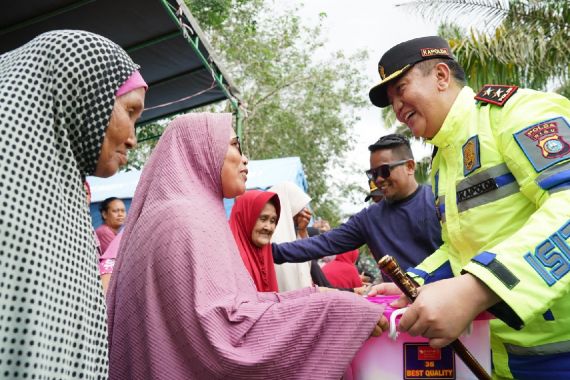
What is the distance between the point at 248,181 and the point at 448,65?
19.9 feet

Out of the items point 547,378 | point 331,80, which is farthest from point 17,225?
point 331,80

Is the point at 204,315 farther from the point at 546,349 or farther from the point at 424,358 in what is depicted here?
the point at 546,349

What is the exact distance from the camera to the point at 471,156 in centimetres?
171

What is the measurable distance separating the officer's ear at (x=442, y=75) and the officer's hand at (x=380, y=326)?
959 mm

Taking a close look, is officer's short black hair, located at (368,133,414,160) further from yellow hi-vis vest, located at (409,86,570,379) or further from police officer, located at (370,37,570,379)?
yellow hi-vis vest, located at (409,86,570,379)

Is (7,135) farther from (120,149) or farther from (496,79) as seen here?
(496,79)

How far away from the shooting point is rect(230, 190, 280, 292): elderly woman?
12.4ft

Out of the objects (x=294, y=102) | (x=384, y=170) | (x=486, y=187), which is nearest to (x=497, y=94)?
(x=486, y=187)

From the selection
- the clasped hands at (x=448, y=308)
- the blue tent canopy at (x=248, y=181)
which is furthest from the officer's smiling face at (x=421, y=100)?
the blue tent canopy at (x=248, y=181)

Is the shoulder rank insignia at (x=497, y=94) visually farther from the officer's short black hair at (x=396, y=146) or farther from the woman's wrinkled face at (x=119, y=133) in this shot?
the officer's short black hair at (x=396, y=146)

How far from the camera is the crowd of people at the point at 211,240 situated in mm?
1217

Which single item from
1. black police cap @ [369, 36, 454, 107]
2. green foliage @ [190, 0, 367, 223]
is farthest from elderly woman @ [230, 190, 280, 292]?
green foliage @ [190, 0, 367, 223]

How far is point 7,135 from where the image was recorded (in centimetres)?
119

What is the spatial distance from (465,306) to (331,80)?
18.4 metres
